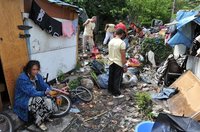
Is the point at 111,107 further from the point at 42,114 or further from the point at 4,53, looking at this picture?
the point at 4,53

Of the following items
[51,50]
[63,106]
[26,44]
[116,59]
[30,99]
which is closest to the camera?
[30,99]

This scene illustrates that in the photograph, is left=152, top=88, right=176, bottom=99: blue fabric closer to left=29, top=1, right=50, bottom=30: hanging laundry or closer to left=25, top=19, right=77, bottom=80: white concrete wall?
left=25, top=19, right=77, bottom=80: white concrete wall

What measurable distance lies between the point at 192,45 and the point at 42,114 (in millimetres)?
4098

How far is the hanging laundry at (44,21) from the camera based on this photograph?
559cm

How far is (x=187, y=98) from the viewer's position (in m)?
5.77

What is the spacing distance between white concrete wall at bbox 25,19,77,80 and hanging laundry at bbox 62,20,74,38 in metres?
0.20

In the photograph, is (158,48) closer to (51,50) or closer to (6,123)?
(51,50)

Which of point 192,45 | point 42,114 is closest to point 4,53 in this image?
point 42,114

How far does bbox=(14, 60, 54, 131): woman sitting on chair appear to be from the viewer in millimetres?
4504

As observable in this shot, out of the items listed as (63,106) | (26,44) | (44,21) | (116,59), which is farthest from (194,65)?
(26,44)

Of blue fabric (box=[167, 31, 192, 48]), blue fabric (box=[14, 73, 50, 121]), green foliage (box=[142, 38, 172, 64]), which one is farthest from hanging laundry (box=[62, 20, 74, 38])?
green foliage (box=[142, 38, 172, 64])

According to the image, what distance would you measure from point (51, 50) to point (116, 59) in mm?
1894

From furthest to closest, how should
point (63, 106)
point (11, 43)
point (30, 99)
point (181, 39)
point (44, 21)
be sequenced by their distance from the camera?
point (181, 39)
point (44, 21)
point (63, 106)
point (11, 43)
point (30, 99)

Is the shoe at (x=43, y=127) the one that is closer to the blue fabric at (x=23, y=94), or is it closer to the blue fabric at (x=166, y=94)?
the blue fabric at (x=23, y=94)
